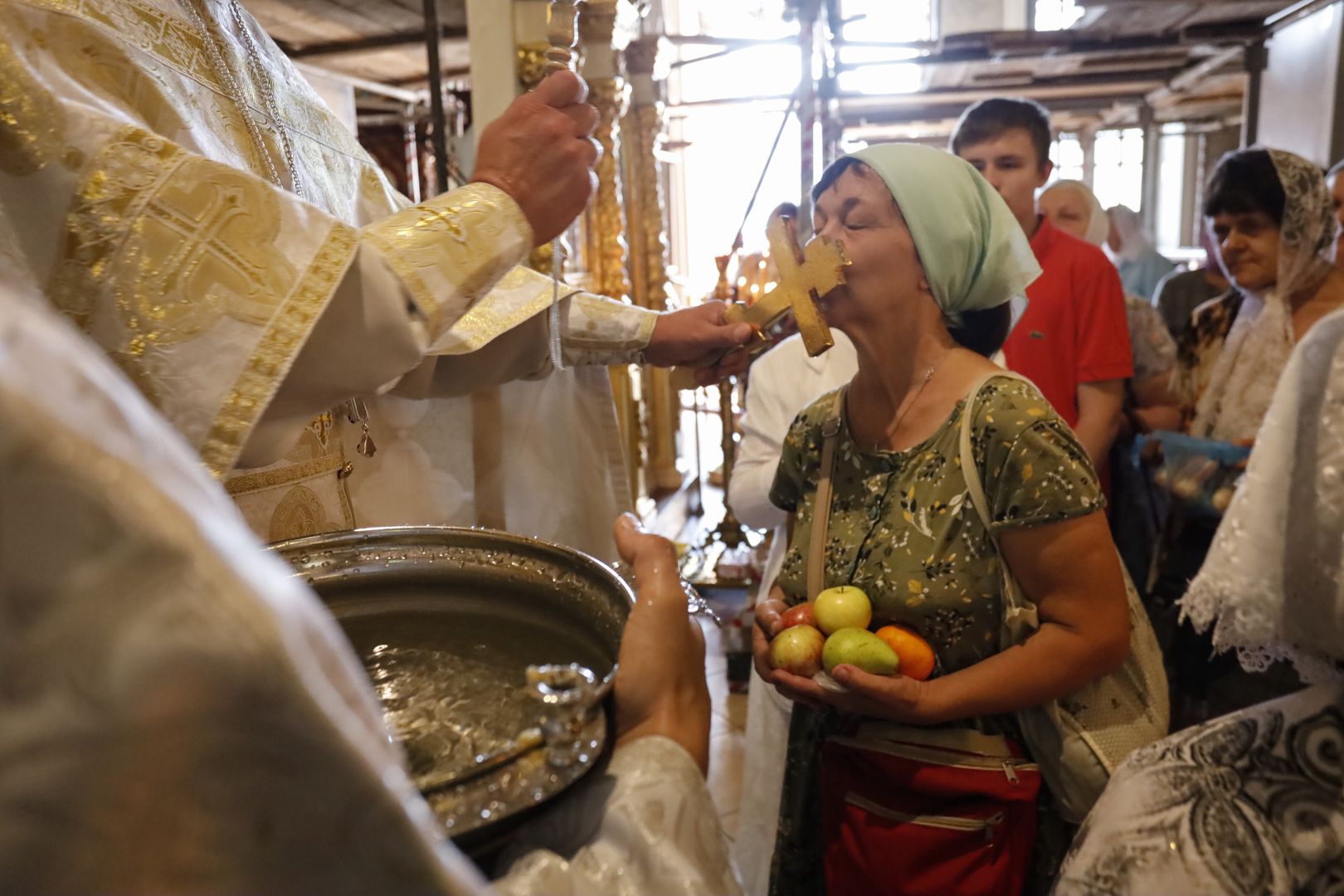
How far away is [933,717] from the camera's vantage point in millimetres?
1470

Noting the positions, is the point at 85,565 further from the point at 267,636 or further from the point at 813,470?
the point at 813,470

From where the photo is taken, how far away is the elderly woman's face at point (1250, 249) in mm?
2811

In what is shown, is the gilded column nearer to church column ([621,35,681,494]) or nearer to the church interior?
the church interior

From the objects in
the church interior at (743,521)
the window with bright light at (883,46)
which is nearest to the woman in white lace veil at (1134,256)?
the window with bright light at (883,46)

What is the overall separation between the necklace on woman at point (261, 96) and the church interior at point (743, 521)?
1 cm

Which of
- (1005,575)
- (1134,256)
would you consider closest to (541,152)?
(1005,575)

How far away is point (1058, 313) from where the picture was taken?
282 centimetres

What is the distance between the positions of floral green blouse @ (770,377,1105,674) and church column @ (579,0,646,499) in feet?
8.79

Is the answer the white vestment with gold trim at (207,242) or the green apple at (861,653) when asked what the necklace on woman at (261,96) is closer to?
the white vestment with gold trim at (207,242)

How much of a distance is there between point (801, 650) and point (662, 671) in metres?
0.80

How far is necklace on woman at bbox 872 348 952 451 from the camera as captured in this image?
5.52ft

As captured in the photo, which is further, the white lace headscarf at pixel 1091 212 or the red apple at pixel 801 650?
the white lace headscarf at pixel 1091 212

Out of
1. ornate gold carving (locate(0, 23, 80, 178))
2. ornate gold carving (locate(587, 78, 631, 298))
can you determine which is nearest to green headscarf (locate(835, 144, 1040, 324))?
ornate gold carving (locate(0, 23, 80, 178))

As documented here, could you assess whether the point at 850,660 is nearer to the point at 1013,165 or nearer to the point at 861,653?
the point at 861,653
